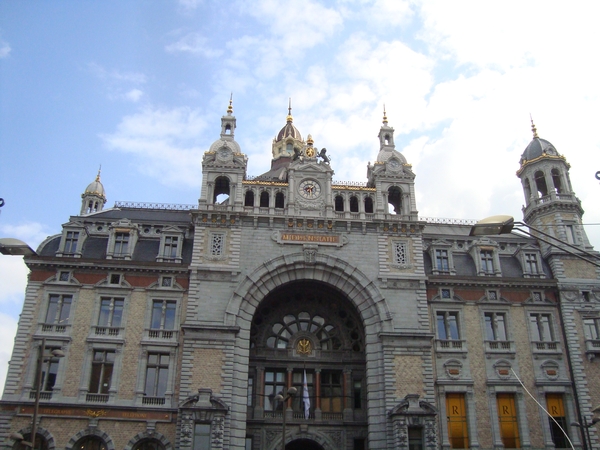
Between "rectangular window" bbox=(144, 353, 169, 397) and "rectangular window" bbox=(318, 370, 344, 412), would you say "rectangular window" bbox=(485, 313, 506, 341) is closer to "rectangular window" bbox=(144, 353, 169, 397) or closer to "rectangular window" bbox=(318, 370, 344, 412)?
"rectangular window" bbox=(318, 370, 344, 412)

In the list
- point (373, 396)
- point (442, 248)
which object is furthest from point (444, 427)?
point (442, 248)

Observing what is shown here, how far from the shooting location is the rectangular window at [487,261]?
46188mm

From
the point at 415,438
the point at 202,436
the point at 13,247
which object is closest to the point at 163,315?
the point at 202,436

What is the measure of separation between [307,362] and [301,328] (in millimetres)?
2788

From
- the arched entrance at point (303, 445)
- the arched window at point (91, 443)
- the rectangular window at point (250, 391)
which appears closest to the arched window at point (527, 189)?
the arched entrance at point (303, 445)

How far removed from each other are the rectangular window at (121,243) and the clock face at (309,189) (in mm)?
13929

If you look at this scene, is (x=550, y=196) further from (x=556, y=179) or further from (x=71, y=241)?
(x=71, y=241)

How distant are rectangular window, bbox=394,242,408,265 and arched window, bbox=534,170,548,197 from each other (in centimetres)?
1556

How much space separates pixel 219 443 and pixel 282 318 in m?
11.3

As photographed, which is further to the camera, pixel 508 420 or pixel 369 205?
pixel 369 205

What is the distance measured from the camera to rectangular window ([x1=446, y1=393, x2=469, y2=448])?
39.9m

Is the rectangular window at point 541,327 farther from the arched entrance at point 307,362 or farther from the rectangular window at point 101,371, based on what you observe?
the rectangular window at point 101,371

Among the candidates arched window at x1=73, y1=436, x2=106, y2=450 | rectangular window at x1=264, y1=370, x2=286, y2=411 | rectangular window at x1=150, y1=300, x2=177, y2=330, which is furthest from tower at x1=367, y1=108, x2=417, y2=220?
arched window at x1=73, y1=436, x2=106, y2=450

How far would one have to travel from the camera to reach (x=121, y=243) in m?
44.3
